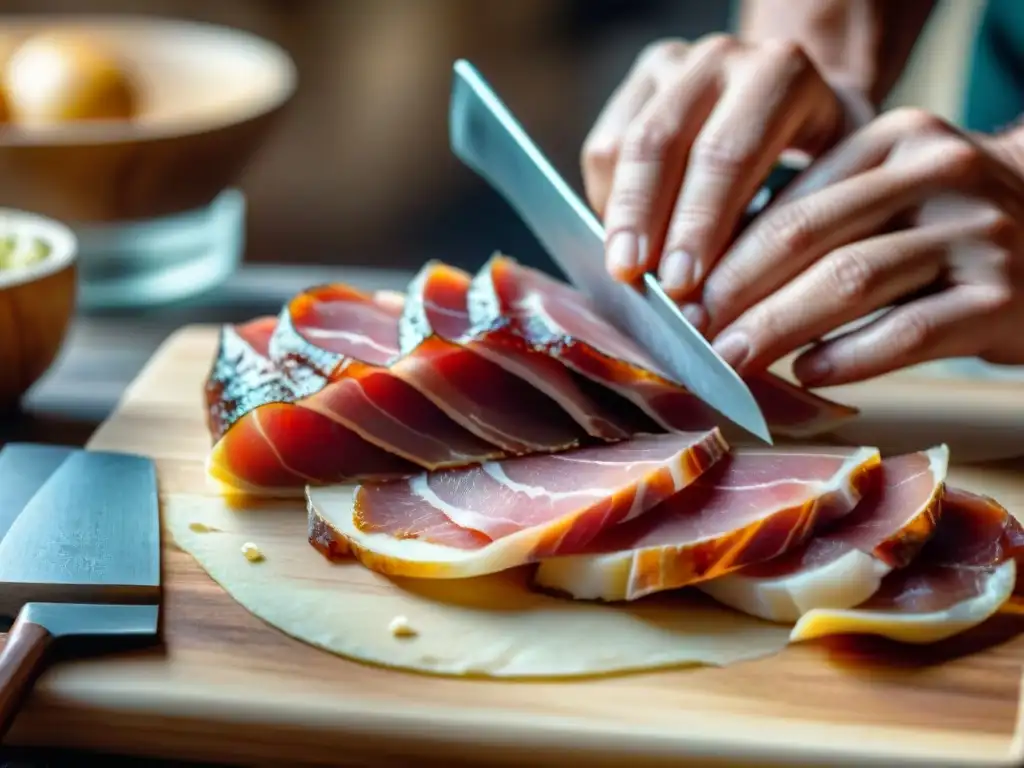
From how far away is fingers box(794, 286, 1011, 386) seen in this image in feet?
5.51

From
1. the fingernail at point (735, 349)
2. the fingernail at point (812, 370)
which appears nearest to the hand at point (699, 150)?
the fingernail at point (735, 349)

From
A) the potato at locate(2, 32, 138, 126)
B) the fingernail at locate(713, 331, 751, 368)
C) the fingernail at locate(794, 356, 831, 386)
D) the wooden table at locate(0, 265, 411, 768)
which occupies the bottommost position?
the wooden table at locate(0, 265, 411, 768)

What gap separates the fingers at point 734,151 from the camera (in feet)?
5.52

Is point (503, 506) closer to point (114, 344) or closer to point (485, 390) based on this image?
point (485, 390)

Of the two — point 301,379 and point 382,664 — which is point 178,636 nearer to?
point 382,664

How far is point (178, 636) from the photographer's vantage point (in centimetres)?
134

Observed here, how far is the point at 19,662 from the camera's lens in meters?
1.20

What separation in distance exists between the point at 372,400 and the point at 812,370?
682 mm

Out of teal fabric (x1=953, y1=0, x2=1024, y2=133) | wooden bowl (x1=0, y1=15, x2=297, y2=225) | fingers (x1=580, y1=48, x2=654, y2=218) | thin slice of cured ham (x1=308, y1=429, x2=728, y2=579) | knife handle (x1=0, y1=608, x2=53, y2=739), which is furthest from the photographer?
teal fabric (x1=953, y1=0, x2=1024, y2=133)

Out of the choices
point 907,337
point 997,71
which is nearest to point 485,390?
point 907,337

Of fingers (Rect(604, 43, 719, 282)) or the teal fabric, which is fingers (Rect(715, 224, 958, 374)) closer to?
fingers (Rect(604, 43, 719, 282))

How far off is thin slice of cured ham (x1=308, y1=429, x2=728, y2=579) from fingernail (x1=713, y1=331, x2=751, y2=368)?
130mm

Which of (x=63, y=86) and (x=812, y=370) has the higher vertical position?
(x=63, y=86)

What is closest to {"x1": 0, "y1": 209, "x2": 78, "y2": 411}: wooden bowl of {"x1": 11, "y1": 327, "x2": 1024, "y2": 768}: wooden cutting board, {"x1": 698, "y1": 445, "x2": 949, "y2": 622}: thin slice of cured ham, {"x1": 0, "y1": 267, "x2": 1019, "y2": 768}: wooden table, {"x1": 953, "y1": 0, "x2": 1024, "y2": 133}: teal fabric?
{"x1": 0, "y1": 267, "x2": 1019, "y2": 768}: wooden table
